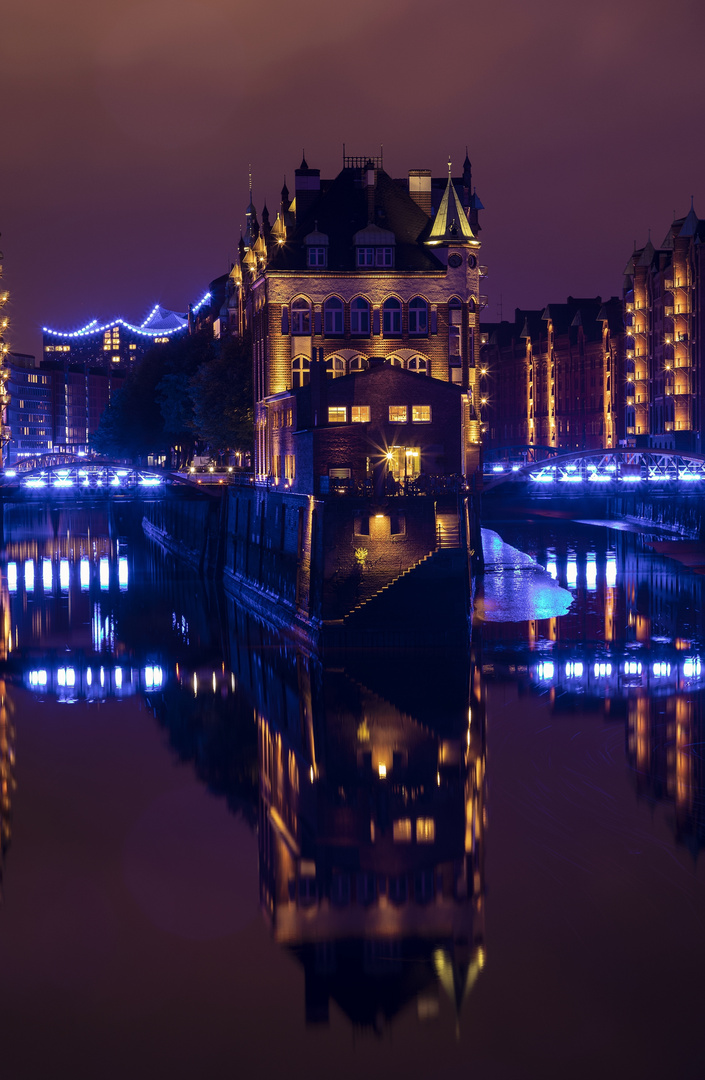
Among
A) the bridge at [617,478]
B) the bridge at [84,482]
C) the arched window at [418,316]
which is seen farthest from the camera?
the bridge at [84,482]

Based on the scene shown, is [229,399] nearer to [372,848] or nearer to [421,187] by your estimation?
[421,187]

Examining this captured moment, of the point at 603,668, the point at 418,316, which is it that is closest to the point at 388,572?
the point at 603,668

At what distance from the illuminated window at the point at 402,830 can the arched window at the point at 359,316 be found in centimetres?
3610

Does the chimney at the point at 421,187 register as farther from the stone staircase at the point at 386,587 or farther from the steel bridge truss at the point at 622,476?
the stone staircase at the point at 386,587

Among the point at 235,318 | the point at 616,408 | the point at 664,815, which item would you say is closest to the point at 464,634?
the point at 664,815

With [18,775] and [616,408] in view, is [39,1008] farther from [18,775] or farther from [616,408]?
[616,408]

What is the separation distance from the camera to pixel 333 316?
56.2 meters

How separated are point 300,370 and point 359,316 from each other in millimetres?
3942

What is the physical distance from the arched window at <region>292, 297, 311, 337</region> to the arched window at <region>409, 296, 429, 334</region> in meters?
5.07

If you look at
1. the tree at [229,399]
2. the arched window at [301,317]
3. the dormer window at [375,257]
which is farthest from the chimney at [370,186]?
the tree at [229,399]

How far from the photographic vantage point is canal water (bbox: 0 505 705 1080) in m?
16.0

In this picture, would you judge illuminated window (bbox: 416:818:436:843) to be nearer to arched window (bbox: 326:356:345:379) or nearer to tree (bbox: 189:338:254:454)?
arched window (bbox: 326:356:345:379)

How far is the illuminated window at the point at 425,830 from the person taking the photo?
897 inches

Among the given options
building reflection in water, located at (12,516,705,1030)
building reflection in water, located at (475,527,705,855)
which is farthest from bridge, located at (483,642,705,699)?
building reflection in water, located at (12,516,705,1030)
